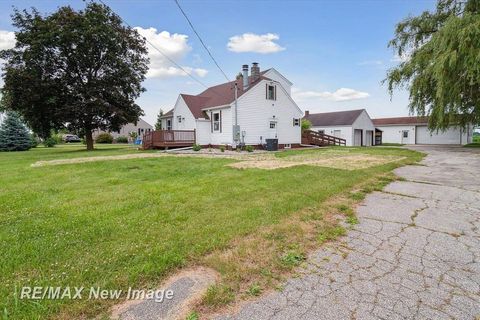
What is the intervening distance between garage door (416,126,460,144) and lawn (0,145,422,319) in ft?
112

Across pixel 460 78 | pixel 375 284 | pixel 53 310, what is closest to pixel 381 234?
pixel 375 284

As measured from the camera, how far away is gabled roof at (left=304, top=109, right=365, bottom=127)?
34.4 metres

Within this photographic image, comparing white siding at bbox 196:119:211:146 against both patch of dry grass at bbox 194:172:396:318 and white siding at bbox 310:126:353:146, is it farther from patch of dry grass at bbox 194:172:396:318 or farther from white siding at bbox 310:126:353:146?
white siding at bbox 310:126:353:146

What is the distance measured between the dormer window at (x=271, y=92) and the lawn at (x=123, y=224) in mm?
14334

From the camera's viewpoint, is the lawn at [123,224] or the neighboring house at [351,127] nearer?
the lawn at [123,224]

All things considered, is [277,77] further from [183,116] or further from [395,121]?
[395,121]

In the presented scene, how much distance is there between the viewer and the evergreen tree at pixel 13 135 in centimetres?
2873

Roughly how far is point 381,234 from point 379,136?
38.3 m

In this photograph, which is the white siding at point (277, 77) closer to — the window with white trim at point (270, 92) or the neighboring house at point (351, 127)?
the window with white trim at point (270, 92)

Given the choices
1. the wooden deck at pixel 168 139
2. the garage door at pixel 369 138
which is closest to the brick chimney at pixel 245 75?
the wooden deck at pixel 168 139

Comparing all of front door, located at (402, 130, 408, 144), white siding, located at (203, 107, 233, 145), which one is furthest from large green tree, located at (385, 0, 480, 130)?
front door, located at (402, 130, 408, 144)

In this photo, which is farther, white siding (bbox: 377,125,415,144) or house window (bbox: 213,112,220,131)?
white siding (bbox: 377,125,415,144)

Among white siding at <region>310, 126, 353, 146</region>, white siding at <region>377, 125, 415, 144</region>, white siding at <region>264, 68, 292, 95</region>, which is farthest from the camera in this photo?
white siding at <region>377, 125, 415, 144</region>

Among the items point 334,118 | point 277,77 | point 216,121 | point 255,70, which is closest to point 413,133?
point 334,118
